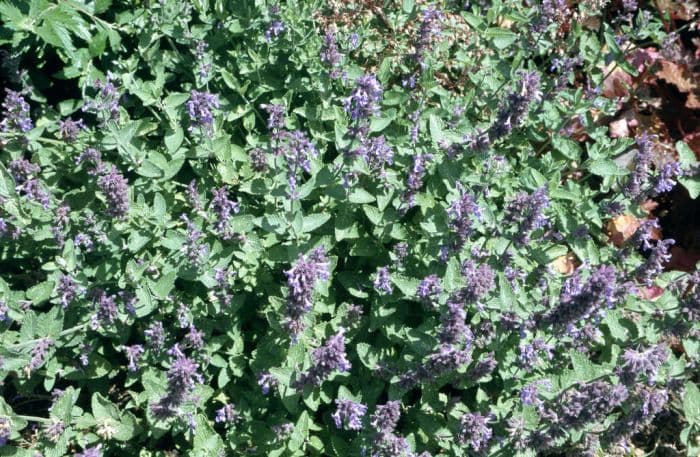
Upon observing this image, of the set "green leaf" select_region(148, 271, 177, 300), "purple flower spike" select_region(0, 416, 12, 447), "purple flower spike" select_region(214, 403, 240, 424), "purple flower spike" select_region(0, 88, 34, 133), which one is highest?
"purple flower spike" select_region(0, 88, 34, 133)

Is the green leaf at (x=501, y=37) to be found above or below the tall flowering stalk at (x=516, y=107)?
above

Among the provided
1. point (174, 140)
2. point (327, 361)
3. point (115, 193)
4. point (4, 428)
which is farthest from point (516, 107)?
point (4, 428)

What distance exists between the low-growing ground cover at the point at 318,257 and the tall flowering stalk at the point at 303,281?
19 millimetres

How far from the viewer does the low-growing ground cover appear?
3.92 metres

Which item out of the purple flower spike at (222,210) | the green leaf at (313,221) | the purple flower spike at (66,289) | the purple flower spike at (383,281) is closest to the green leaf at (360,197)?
the green leaf at (313,221)

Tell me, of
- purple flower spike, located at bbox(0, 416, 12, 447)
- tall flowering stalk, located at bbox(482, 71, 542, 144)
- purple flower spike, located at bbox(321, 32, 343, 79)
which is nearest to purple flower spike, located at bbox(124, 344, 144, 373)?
purple flower spike, located at bbox(0, 416, 12, 447)

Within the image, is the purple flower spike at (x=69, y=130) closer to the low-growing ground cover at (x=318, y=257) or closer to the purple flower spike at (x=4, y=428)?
the low-growing ground cover at (x=318, y=257)

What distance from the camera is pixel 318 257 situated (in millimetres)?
3580

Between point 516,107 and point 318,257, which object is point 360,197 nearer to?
point 318,257

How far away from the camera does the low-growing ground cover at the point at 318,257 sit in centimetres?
392

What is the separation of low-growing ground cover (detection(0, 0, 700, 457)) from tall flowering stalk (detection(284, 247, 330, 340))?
2 cm

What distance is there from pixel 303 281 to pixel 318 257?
23 cm

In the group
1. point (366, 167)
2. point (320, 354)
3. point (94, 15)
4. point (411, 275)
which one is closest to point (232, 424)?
point (320, 354)

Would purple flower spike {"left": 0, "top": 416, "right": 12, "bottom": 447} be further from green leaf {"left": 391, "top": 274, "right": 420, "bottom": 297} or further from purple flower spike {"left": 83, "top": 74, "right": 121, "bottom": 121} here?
green leaf {"left": 391, "top": 274, "right": 420, "bottom": 297}
